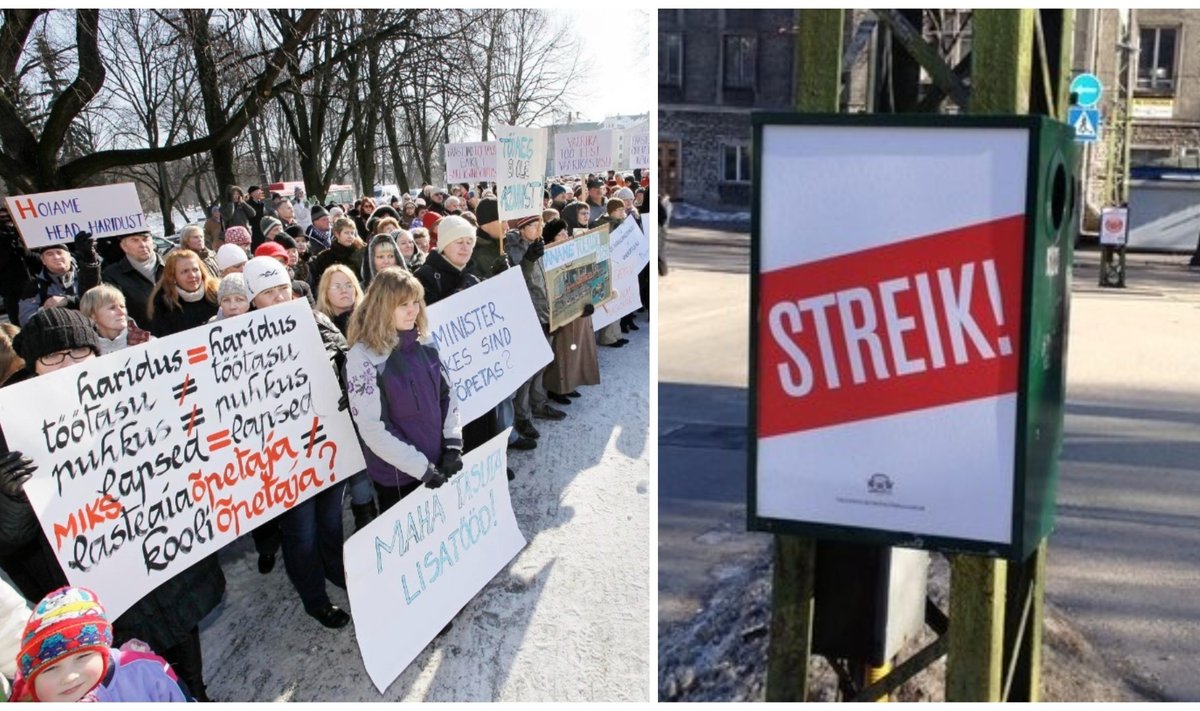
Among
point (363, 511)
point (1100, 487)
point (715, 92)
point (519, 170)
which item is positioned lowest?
point (1100, 487)

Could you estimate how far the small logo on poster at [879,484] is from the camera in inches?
87.7

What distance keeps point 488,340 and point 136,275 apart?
217 cm

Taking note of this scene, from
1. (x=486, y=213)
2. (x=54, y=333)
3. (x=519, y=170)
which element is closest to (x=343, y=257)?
(x=486, y=213)

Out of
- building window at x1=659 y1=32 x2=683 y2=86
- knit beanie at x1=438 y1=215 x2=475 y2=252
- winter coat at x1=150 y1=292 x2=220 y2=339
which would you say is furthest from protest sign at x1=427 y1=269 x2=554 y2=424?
building window at x1=659 y1=32 x2=683 y2=86

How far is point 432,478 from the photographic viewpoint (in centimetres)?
430

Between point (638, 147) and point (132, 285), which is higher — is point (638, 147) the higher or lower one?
the higher one

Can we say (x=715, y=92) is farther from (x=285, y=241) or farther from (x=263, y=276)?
(x=263, y=276)

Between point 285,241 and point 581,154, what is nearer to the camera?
point 285,241

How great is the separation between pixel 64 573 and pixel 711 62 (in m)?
33.4

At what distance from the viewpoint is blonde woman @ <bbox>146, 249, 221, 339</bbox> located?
550 centimetres

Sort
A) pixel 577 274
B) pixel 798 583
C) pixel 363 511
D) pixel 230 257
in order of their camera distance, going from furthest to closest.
Result: pixel 577 274
pixel 230 257
pixel 363 511
pixel 798 583

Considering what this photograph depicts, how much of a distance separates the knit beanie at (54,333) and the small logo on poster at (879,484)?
2.66m

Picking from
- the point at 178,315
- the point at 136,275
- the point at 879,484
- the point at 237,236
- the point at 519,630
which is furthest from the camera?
the point at 237,236

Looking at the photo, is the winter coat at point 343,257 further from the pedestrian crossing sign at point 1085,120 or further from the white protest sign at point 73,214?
the pedestrian crossing sign at point 1085,120
